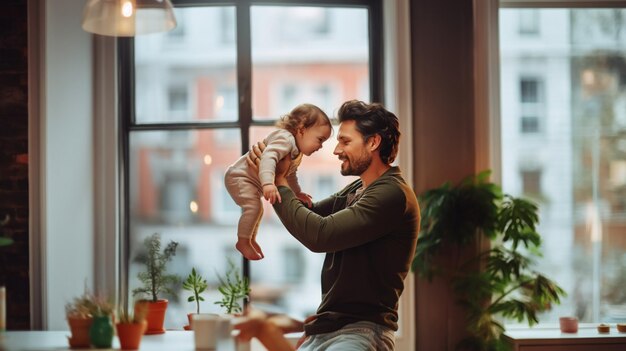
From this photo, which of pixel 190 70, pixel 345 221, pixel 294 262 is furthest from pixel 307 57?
pixel 345 221

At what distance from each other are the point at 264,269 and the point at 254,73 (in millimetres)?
1203

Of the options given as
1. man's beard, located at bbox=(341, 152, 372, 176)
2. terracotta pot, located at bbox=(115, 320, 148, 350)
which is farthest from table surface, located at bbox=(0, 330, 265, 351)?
man's beard, located at bbox=(341, 152, 372, 176)

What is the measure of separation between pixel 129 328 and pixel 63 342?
12.6 inches

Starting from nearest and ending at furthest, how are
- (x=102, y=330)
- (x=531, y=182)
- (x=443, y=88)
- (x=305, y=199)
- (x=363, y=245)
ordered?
(x=102, y=330)
(x=363, y=245)
(x=305, y=199)
(x=443, y=88)
(x=531, y=182)

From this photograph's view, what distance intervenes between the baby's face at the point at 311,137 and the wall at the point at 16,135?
176 centimetres

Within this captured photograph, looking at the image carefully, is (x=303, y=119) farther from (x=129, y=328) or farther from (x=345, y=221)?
(x=129, y=328)

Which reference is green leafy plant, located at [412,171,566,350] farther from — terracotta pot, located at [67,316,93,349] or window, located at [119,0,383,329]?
terracotta pot, located at [67,316,93,349]

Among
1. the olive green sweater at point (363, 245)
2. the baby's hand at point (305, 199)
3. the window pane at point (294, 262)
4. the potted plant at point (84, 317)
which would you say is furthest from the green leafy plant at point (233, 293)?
the potted plant at point (84, 317)

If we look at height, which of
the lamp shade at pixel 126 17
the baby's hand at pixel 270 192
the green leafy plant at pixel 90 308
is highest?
the lamp shade at pixel 126 17

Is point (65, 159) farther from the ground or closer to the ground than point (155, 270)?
farther from the ground

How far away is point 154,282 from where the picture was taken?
11.5 ft

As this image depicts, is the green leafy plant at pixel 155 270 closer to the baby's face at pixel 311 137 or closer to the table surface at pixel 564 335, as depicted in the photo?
the baby's face at pixel 311 137

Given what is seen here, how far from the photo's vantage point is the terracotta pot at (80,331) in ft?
8.49

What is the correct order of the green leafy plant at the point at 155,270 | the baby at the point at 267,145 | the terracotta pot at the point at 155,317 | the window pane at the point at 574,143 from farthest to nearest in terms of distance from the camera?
the window pane at the point at 574,143 < the green leafy plant at the point at 155,270 < the terracotta pot at the point at 155,317 < the baby at the point at 267,145
